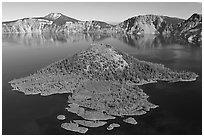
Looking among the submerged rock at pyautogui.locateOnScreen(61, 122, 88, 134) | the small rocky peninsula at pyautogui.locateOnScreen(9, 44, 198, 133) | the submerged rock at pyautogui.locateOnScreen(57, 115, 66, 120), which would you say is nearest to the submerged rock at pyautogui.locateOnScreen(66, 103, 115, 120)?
the small rocky peninsula at pyautogui.locateOnScreen(9, 44, 198, 133)

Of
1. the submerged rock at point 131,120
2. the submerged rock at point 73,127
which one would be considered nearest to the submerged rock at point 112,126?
the submerged rock at point 131,120

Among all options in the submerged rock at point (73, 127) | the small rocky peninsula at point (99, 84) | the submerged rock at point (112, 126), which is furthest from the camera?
the small rocky peninsula at point (99, 84)

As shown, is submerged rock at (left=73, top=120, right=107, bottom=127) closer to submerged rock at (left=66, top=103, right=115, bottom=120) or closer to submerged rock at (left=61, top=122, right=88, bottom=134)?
submerged rock at (left=61, top=122, right=88, bottom=134)

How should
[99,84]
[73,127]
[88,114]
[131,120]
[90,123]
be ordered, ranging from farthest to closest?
[99,84] → [88,114] → [131,120] → [90,123] → [73,127]

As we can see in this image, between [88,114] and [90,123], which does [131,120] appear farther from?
[88,114]

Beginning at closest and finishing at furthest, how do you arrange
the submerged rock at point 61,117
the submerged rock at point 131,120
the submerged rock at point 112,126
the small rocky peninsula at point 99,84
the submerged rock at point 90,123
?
the submerged rock at point 112,126 → the submerged rock at point 90,123 → the submerged rock at point 131,120 → the submerged rock at point 61,117 → the small rocky peninsula at point 99,84

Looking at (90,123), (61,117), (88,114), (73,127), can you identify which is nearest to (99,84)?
(88,114)

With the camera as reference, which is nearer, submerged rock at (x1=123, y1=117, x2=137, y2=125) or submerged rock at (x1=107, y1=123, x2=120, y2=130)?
submerged rock at (x1=107, y1=123, x2=120, y2=130)

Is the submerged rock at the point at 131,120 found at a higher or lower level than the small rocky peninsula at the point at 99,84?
lower

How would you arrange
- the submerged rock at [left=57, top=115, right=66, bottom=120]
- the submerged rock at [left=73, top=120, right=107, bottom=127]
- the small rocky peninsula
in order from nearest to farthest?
the submerged rock at [left=73, top=120, right=107, bottom=127] < the submerged rock at [left=57, top=115, right=66, bottom=120] < the small rocky peninsula

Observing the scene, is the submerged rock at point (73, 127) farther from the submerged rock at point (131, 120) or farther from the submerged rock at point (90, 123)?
the submerged rock at point (131, 120)

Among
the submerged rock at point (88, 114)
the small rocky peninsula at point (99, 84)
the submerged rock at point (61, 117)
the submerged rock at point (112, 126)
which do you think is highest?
the small rocky peninsula at point (99, 84)

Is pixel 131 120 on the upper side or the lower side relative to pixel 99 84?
lower
